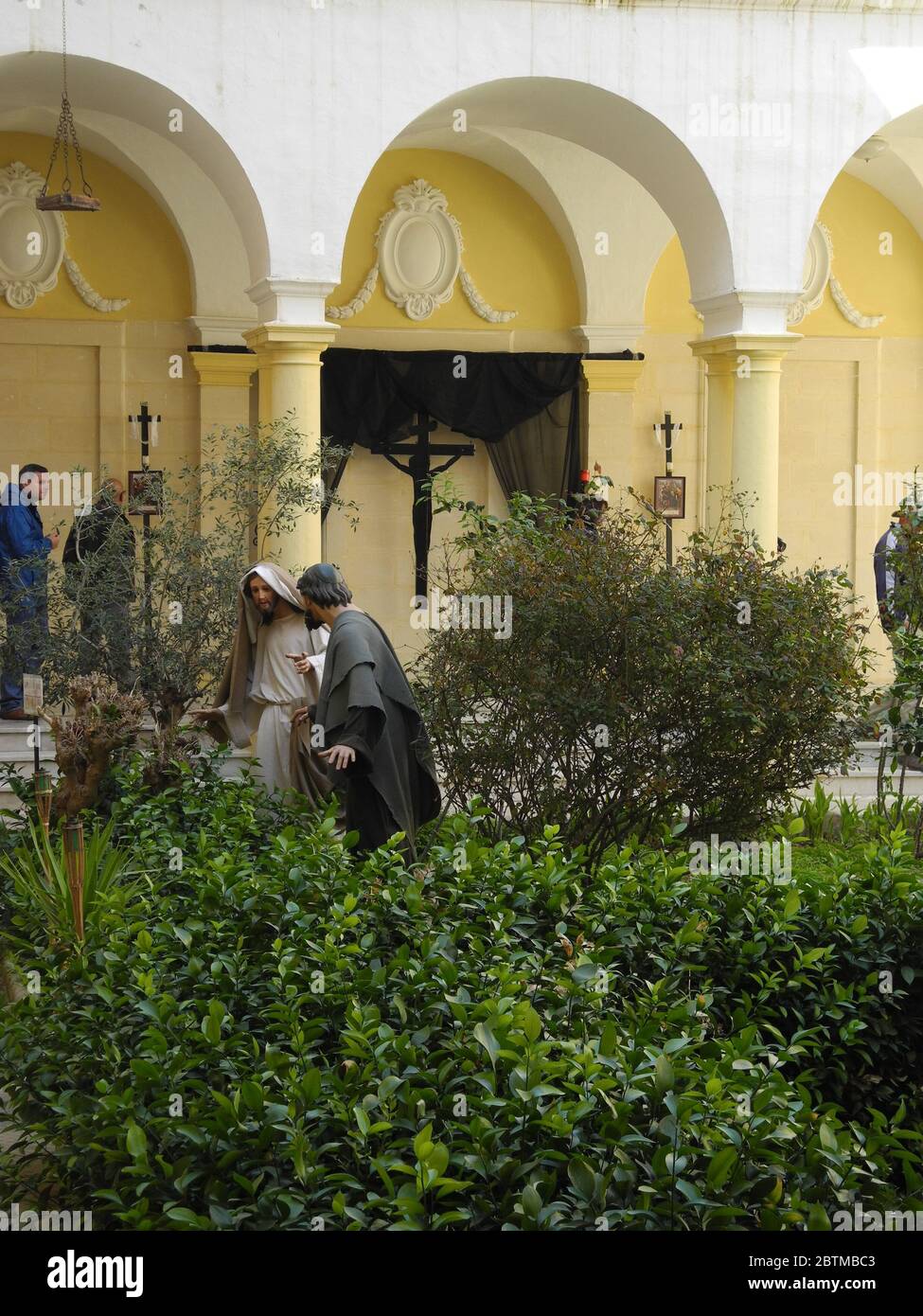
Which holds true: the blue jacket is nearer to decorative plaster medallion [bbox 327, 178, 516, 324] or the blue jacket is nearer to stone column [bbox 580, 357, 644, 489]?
decorative plaster medallion [bbox 327, 178, 516, 324]

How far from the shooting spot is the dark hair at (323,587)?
255 inches

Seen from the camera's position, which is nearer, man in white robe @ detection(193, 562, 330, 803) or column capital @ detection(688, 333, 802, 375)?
man in white robe @ detection(193, 562, 330, 803)

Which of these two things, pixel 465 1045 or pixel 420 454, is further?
pixel 420 454

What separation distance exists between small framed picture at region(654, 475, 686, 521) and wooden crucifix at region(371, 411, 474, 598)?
1928 millimetres

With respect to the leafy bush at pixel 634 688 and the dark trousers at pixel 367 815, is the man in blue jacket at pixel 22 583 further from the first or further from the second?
A: the dark trousers at pixel 367 815

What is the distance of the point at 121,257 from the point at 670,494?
5.83 meters

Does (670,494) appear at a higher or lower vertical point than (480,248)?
lower

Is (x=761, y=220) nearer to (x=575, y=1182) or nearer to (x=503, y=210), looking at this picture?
(x=503, y=210)

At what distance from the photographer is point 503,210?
50.1 ft

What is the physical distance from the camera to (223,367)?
14375 millimetres

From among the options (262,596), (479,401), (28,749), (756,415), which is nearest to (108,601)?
(262,596)

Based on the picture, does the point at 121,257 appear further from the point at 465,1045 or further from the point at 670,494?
the point at 465,1045

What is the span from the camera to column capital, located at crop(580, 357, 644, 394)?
1517 cm

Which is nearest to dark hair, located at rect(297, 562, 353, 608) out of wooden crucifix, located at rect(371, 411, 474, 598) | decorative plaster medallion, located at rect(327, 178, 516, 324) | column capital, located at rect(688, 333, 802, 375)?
column capital, located at rect(688, 333, 802, 375)
